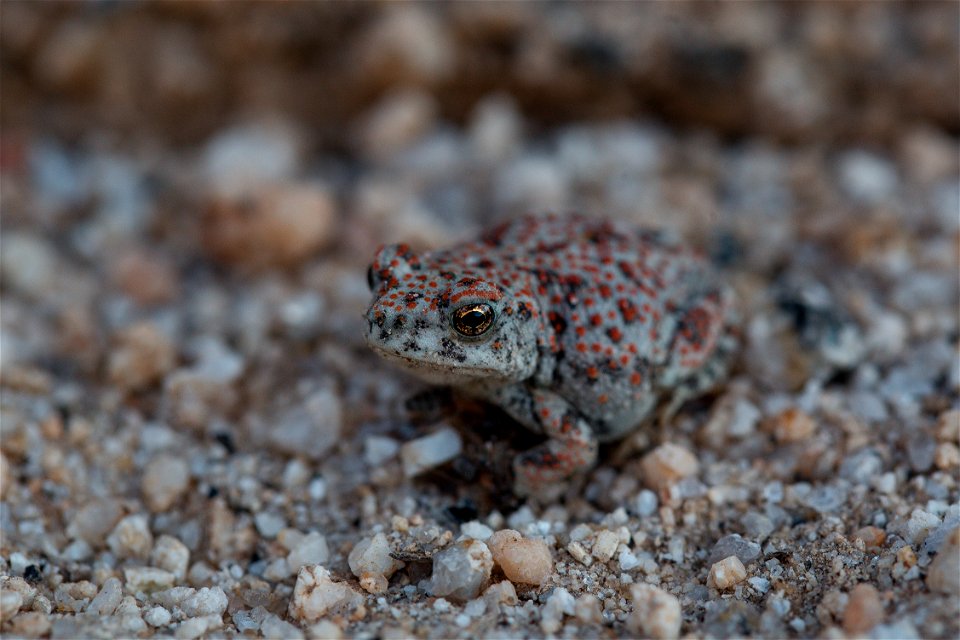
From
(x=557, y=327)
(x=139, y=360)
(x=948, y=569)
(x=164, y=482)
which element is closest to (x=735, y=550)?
(x=948, y=569)

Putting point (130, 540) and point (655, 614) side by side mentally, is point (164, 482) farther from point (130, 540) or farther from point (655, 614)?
point (655, 614)

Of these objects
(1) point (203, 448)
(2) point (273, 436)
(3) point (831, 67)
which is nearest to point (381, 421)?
(2) point (273, 436)

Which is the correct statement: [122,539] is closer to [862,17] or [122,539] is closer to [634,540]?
[634,540]

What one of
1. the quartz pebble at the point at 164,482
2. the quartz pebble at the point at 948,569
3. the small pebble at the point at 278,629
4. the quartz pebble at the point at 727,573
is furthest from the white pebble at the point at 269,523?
the quartz pebble at the point at 948,569

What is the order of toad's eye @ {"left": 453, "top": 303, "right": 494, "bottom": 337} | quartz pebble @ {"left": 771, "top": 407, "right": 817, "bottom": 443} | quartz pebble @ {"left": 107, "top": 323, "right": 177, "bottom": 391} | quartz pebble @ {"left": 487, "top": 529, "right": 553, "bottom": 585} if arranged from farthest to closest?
quartz pebble @ {"left": 107, "top": 323, "right": 177, "bottom": 391}
quartz pebble @ {"left": 771, "top": 407, "right": 817, "bottom": 443}
toad's eye @ {"left": 453, "top": 303, "right": 494, "bottom": 337}
quartz pebble @ {"left": 487, "top": 529, "right": 553, "bottom": 585}

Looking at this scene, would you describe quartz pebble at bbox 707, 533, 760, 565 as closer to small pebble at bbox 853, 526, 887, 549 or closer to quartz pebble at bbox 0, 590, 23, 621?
small pebble at bbox 853, 526, 887, 549

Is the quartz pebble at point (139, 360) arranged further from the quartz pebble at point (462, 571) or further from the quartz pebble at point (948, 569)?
the quartz pebble at point (948, 569)

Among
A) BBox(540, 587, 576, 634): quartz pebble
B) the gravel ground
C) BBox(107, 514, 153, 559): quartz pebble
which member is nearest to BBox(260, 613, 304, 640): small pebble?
the gravel ground
